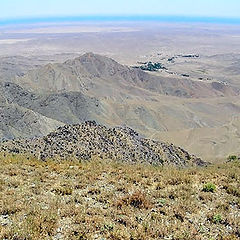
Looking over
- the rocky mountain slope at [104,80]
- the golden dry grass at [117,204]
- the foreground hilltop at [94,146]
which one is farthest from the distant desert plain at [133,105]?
the golden dry grass at [117,204]

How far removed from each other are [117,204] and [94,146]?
72.7 feet

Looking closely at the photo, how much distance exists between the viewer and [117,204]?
963cm

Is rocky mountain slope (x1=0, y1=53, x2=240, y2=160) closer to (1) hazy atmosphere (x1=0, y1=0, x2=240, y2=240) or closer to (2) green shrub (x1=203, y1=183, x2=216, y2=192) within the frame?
(1) hazy atmosphere (x1=0, y1=0, x2=240, y2=240)

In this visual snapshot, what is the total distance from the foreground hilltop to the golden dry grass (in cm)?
1328

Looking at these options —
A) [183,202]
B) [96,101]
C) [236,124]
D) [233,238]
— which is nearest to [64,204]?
[183,202]

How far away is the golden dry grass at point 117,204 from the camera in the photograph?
7996 millimetres

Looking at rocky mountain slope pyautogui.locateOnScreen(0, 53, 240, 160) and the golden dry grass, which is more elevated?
the golden dry grass

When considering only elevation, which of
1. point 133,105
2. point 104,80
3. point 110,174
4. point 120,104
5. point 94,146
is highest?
point 110,174

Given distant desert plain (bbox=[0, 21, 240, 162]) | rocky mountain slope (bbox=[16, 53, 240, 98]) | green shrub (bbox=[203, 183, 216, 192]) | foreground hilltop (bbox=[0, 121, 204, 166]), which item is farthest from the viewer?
rocky mountain slope (bbox=[16, 53, 240, 98])

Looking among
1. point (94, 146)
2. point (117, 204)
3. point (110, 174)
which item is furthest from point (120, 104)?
point (117, 204)

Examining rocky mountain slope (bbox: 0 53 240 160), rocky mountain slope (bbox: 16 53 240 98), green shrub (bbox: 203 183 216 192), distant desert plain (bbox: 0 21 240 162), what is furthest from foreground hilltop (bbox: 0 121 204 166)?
rocky mountain slope (bbox: 16 53 240 98)

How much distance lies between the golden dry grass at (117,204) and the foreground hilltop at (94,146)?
523 inches

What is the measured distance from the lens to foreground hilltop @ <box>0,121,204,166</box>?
1105 inches

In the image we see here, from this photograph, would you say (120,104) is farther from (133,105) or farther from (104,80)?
(104,80)
